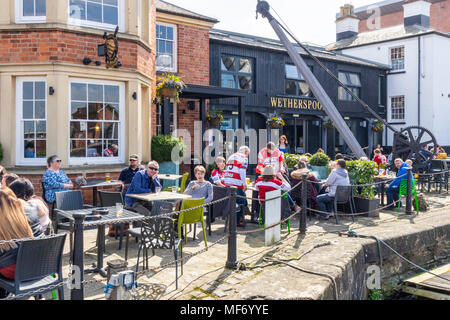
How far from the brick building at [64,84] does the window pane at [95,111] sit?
21mm

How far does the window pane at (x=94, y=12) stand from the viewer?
9180mm

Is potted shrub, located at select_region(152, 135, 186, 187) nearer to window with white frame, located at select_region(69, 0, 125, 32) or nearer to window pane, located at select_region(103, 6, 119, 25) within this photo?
window with white frame, located at select_region(69, 0, 125, 32)

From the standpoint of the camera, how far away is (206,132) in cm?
1480

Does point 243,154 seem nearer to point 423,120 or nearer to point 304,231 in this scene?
point 304,231

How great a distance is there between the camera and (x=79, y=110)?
9.09 metres

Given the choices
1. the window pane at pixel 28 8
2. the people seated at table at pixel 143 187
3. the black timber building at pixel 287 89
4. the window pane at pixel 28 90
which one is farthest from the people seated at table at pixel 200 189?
the black timber building at pixel 287 89

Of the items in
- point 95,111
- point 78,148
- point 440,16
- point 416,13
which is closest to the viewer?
point 78,148

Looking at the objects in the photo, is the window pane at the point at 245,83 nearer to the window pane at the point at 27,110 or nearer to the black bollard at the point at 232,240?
the window pane at the point at 27,110

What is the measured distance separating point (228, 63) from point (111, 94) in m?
8.09

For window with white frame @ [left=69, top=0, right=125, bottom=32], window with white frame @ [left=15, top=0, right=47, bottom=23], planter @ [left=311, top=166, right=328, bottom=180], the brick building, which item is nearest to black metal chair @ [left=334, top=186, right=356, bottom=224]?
planter @ [left=311, top=166, right=328, bottom=180]

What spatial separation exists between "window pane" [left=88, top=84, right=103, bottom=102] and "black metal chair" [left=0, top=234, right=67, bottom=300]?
5.96m

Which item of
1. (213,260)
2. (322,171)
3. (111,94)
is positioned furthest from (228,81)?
(213,260)

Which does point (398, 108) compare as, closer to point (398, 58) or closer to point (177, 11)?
point (398, 58)
